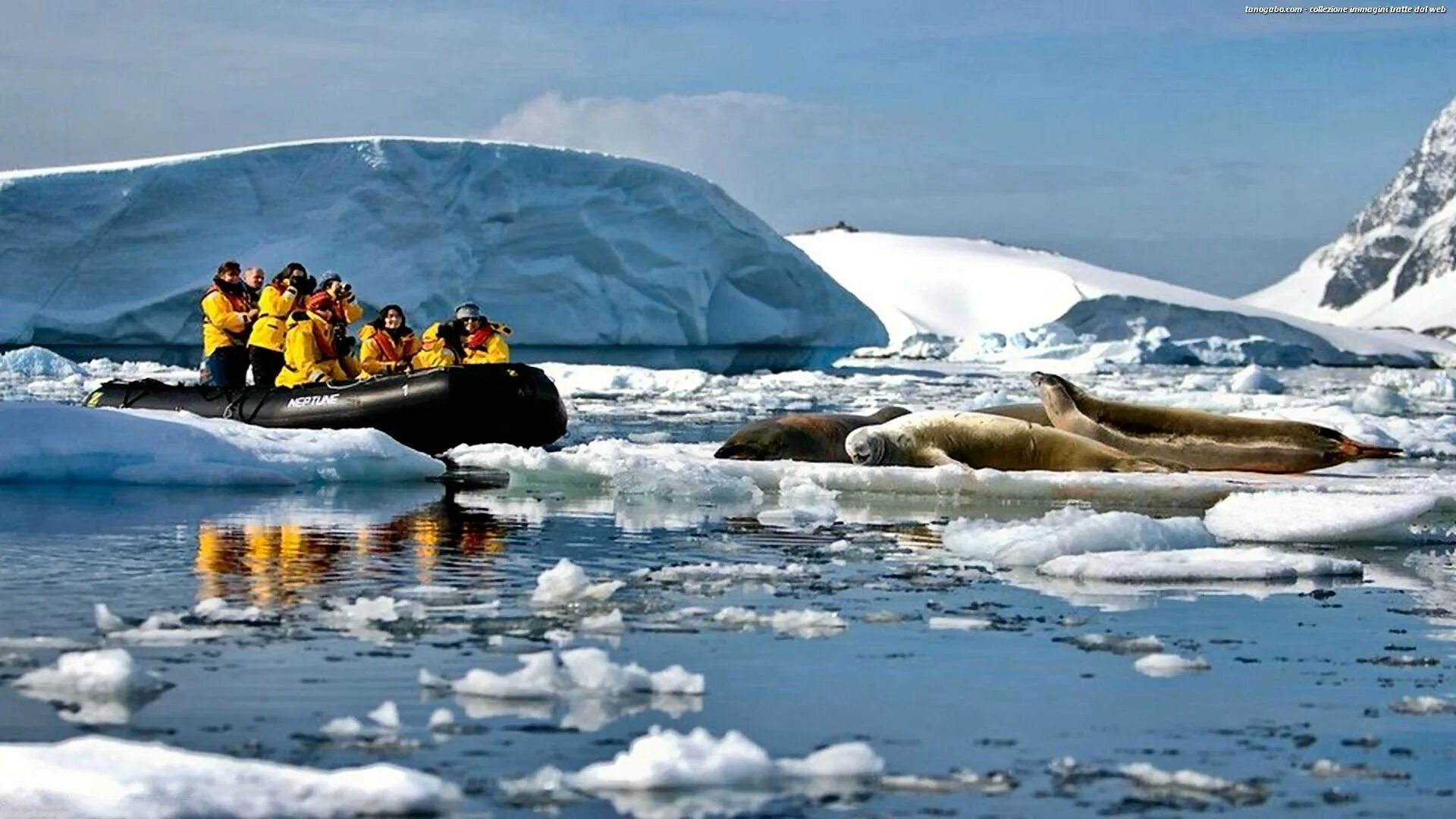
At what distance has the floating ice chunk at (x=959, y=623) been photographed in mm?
5629

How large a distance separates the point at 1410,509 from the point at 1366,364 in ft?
156

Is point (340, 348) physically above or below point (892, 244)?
below

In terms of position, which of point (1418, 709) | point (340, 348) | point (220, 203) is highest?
point (220, 203)

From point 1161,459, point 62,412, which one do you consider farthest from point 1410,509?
point 62,412

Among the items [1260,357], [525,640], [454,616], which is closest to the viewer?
[525,640]

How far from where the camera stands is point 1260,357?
48.6 metres

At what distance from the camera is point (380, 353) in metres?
13.3

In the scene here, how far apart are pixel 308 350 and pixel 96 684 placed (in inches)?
330

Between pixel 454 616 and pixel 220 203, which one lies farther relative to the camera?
pixel 220 203

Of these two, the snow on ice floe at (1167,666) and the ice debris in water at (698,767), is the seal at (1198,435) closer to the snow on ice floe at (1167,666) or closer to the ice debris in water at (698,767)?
the snow on ice floe at (1167,666)

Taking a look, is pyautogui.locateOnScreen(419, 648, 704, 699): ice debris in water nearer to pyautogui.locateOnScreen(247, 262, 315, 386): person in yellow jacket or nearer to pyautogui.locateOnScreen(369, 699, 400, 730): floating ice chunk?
pyautogui.locateOnScreen(369, 699, 400, 730): floating ice chunk

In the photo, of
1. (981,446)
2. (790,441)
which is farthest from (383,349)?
(981,446)

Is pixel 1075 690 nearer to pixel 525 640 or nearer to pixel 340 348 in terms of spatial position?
pixel 525 640

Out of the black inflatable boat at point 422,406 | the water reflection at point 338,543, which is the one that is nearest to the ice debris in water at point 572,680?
the water reflection at point 338,543
